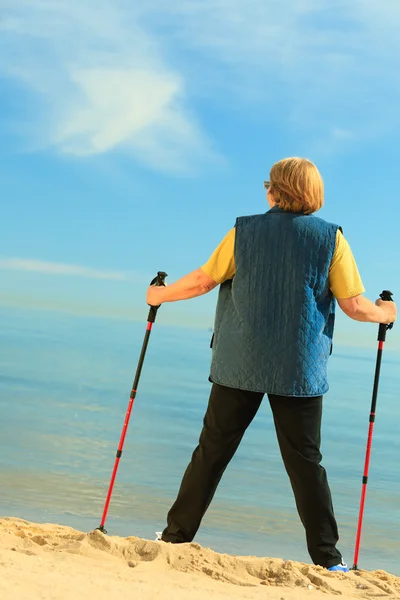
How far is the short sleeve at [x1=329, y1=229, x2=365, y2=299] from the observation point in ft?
11.5

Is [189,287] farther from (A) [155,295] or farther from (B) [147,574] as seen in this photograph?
(B) [147,574]

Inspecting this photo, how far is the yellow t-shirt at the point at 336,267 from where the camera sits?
3.50 metres

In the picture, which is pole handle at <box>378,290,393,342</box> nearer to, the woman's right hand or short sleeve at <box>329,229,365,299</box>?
the woman's right hand

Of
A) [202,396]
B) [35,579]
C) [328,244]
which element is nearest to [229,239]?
[328,244]

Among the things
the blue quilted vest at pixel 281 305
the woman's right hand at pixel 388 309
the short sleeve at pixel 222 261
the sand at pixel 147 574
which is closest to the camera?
the sand at pixel 147 574

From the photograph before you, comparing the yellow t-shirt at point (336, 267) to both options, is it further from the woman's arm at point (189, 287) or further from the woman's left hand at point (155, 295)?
the woman's left hand at point (155, 295)

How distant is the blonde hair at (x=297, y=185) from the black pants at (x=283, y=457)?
33.6 inches

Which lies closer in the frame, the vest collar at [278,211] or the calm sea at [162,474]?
the vest collar at [278,211]

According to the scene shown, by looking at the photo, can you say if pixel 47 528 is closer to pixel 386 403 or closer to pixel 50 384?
pixel 50 384

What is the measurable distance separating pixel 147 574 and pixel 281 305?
1234mm

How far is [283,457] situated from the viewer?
3584mm

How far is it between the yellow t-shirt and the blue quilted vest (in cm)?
5

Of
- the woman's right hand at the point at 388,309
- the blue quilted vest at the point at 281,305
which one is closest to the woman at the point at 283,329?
the blue quilted vest at the point at 281,305

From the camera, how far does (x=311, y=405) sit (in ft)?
11.5
